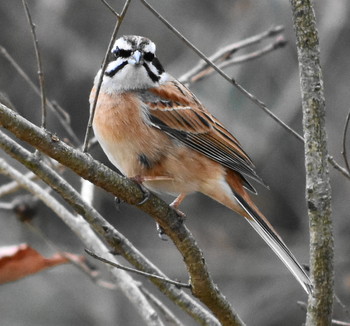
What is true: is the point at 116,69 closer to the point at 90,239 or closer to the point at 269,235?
the point at 90,239

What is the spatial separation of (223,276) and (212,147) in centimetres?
395

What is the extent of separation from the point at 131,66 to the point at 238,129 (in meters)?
3.57

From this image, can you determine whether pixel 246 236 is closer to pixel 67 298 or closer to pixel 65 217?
pixel 67 298

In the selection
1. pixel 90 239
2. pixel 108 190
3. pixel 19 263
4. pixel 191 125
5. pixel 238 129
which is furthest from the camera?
pixel 238 129

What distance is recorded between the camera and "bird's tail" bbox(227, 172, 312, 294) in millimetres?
3959

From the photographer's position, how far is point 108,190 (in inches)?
130

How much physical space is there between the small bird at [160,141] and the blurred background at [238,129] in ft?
10.8

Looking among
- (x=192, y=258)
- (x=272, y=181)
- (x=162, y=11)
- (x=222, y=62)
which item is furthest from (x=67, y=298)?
(x=192, y=258)

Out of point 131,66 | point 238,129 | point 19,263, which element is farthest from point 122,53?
point 238,129

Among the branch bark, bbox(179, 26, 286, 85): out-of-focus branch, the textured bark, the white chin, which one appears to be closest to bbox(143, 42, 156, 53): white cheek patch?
the white chin

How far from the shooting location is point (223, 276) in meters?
8.57

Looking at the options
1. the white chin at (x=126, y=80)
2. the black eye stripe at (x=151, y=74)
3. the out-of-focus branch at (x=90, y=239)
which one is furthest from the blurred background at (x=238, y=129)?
the out-of-focus branch at (x=90, y=239)

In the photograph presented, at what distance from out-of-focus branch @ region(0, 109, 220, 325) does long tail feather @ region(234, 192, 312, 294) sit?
54 cm

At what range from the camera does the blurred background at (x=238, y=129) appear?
27.2 feet
